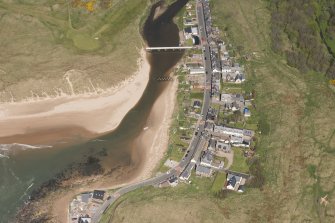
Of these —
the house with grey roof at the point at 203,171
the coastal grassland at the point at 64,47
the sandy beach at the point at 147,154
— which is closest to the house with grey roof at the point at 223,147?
the house with grey roof at the point at 203,171

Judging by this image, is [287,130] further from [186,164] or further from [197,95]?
[186,164]

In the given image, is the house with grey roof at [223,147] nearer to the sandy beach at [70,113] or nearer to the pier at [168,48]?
the sandy beach at [70,113]

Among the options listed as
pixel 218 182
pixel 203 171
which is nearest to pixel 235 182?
pixel 218 182

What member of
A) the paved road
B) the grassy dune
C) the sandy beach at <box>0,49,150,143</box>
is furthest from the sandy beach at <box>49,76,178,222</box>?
the sandy beach at <box>0,49,150,143</box>

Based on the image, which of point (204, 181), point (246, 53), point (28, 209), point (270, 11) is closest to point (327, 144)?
point (204, 181)

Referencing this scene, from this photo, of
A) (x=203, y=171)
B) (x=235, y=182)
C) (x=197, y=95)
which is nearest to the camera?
(x=235, y=182)

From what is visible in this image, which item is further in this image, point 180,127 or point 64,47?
point 64,47
